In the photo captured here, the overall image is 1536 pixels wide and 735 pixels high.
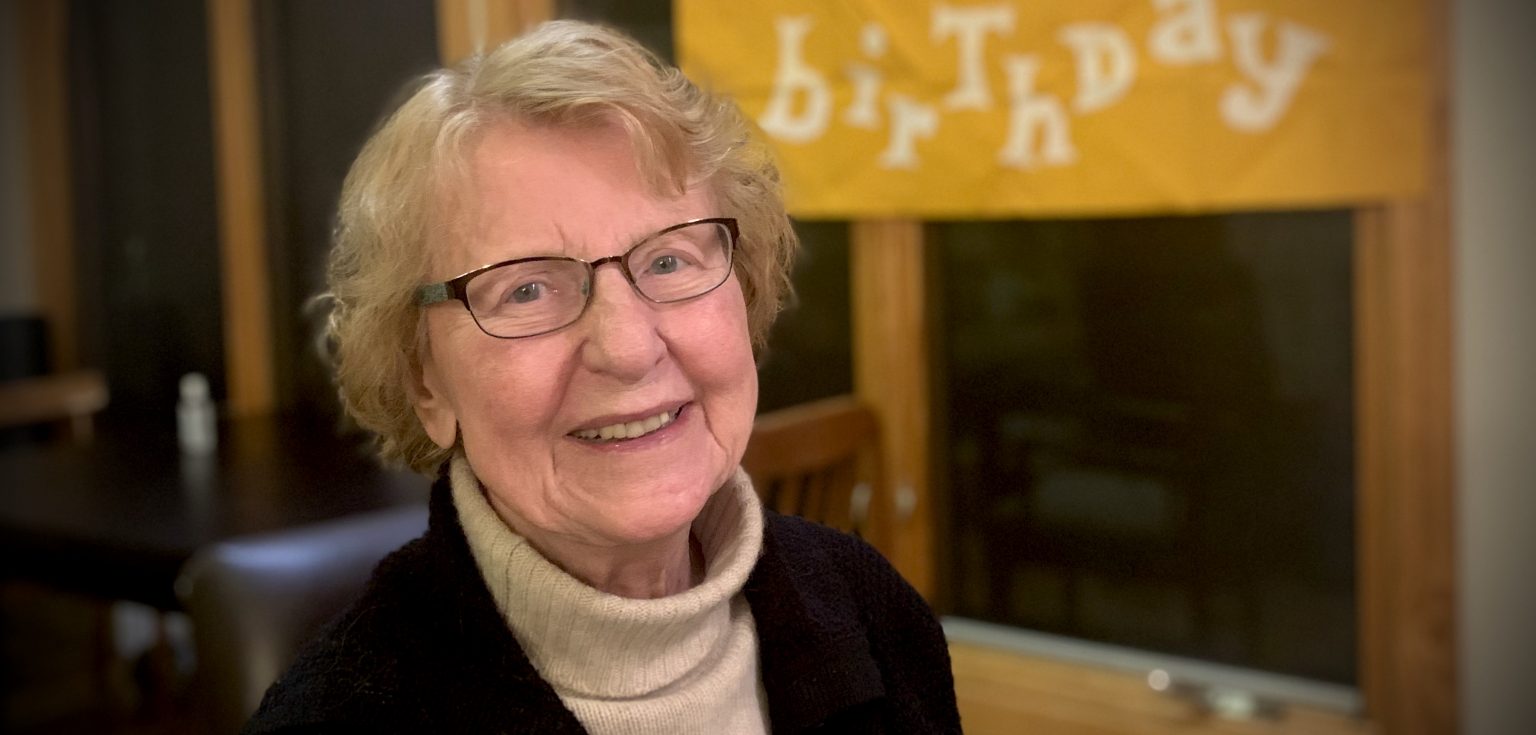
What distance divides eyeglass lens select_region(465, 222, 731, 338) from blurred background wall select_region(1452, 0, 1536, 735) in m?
1.45

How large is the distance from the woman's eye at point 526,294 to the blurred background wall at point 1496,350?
153cm

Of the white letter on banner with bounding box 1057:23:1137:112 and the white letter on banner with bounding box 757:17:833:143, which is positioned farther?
the white letter on banner with bounding box 757:17:833:143

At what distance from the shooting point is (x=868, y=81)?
2311 mm

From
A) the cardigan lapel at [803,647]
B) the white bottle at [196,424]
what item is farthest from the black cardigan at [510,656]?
the white bottle at [196,424]

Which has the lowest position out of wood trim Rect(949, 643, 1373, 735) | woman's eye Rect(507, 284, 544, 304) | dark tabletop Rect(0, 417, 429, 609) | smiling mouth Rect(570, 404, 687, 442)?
wood trim Rect(949, 643, 1373, 735)

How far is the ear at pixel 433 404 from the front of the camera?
0.90m

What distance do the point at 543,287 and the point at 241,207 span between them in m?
2.97

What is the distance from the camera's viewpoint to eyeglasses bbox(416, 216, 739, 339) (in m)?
0.83

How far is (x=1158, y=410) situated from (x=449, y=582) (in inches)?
62.9

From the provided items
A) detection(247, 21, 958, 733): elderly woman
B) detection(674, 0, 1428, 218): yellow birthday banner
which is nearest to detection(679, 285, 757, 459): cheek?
detection(247, 21, 958, 733): elderly woman

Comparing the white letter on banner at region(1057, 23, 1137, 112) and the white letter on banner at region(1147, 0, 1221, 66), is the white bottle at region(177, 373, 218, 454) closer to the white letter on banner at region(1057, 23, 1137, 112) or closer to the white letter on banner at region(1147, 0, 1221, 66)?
the white letter on banner at region(1057, 23, 1137, 112)

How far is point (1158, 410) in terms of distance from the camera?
2.21 metres

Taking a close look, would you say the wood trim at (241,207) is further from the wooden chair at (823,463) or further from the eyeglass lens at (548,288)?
the eyeglass lens at (548,288)

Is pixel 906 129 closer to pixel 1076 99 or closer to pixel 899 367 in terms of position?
pixel 1076 99
